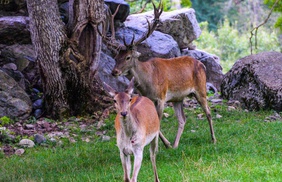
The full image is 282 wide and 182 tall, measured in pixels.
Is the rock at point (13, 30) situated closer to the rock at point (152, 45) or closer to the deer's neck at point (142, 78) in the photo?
the rock at point (152, 45)

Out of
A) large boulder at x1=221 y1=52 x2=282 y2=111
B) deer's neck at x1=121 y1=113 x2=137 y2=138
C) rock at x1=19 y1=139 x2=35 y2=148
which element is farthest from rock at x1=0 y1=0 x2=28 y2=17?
deer's neck at x1=121 y1=113 x2=137 y2=138

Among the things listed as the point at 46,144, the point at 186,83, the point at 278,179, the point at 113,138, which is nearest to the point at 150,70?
the point at 186,83

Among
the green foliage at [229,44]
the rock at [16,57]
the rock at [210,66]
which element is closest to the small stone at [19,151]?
the rock at [16,57]

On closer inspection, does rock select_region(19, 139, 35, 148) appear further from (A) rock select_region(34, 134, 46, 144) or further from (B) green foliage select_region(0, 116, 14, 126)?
(B) green foliage select_region(0, 116, 14, 126)

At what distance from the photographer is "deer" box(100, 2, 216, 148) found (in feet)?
32.1

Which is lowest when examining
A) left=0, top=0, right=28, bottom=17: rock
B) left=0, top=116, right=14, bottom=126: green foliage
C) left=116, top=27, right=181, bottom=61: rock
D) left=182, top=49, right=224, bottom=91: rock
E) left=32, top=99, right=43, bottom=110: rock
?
left=182, top=49, right=224, bottom=91: rock

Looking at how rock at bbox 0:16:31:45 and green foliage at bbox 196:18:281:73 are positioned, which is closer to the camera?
rock at bbox 0:16:31:45

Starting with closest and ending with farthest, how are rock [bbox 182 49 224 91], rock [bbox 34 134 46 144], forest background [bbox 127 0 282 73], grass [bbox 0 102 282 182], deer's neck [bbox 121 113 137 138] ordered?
deer's neck [bbox 121 113 137 138] → grass [bbox 0 102 282 182] → rock [bbox 34 134 46 144] → rock [bbox 182 49 224 91] → forest background [bbox 127 0 282 73]

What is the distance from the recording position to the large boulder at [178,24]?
54.6ft

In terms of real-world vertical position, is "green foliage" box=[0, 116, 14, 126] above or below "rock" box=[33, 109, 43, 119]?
above

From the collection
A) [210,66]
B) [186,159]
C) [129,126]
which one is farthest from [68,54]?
[210,66]

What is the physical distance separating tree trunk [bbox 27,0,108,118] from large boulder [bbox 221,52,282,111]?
3470 millimetres

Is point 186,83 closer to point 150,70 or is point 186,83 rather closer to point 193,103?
point 150,70

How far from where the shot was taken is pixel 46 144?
34.0ft
